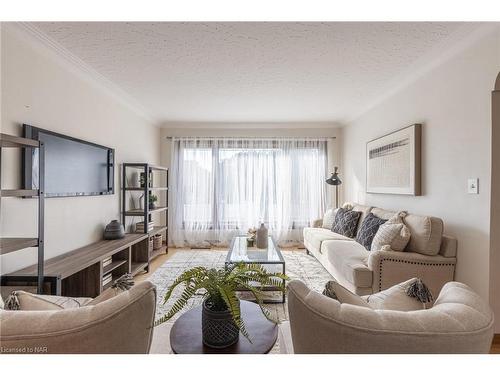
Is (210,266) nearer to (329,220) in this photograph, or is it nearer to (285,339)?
(329,220)

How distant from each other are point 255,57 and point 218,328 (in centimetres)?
238

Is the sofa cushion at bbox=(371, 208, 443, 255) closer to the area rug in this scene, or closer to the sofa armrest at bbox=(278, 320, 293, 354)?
the area rug

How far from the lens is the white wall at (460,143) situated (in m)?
2.17

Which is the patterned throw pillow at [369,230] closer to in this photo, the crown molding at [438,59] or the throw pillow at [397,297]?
the crown molding at [438,59]

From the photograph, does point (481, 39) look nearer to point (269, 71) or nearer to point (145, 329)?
point (269, 71)

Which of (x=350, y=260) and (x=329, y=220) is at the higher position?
(x=329, y=220)

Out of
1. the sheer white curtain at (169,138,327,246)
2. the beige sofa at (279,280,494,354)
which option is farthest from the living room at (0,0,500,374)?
the sheer white curtain at (169,138,327,246)

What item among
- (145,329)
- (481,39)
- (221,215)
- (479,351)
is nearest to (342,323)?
(479,351)

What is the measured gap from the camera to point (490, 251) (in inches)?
83.4

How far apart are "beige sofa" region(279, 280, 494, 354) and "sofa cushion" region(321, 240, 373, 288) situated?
1.67 m

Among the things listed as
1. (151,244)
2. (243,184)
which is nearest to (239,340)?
(151,244)

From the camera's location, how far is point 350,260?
2.80m
